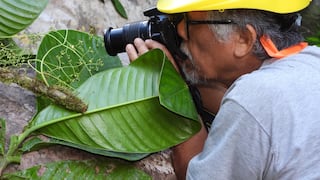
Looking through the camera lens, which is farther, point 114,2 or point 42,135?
point 114,2

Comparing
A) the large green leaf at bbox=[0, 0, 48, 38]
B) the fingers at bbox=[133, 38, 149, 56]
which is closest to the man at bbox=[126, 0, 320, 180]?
the fingers at bbox=[133, 38, 149, 56]

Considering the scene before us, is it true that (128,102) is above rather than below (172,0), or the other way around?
Answer: below

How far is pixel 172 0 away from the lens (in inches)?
51.8

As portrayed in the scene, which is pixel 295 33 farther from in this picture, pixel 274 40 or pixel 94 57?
pixel 94 57

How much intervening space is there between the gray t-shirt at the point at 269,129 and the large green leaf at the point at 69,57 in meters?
0.47

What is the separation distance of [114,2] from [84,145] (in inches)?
42.1

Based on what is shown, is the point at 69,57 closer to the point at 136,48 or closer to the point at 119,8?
the point at 136,48

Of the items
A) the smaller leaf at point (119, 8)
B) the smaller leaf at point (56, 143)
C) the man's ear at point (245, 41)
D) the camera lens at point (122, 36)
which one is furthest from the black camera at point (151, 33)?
the smaller leaf at point (119, 8)

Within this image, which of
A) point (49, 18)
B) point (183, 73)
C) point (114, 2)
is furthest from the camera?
point (114, 2)

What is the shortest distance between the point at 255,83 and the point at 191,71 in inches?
11.4

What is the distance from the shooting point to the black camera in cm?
141

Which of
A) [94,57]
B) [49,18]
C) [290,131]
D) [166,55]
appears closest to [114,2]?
[49,18]

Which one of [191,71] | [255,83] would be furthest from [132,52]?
[255,83]

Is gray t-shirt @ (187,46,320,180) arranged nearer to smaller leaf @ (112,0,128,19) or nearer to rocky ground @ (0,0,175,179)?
rocky ground @ (0,0,175,179)
